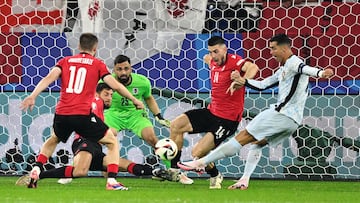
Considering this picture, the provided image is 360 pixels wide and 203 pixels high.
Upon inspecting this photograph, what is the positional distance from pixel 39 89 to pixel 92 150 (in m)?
1.13

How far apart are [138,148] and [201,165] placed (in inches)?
78.6

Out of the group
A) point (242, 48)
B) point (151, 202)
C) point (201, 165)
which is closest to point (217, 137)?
point (201, 165)

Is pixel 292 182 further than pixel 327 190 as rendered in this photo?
Yes

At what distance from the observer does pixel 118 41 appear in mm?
11719

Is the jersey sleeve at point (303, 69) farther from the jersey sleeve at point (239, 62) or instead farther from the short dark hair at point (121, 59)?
the short dark hair at point (121, 59)

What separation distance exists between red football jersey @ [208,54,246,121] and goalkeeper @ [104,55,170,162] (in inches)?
24.0

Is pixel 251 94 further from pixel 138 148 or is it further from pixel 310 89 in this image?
pixel 138 148

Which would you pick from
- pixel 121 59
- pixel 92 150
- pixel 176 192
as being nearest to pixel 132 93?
pixel 121 59

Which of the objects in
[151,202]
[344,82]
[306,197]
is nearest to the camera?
[151,202]

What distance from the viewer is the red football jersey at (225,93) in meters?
10.6

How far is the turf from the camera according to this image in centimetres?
834

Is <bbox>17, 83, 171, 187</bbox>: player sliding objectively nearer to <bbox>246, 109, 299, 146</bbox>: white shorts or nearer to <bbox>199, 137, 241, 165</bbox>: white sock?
<bbox>199, 137, 241, 165</bbox>: white sock

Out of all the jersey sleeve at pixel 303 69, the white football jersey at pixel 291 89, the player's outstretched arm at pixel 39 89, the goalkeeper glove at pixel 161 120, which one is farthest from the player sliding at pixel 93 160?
the jersey sleeve at pixel 303 69

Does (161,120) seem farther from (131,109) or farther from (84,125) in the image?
(84,125)
